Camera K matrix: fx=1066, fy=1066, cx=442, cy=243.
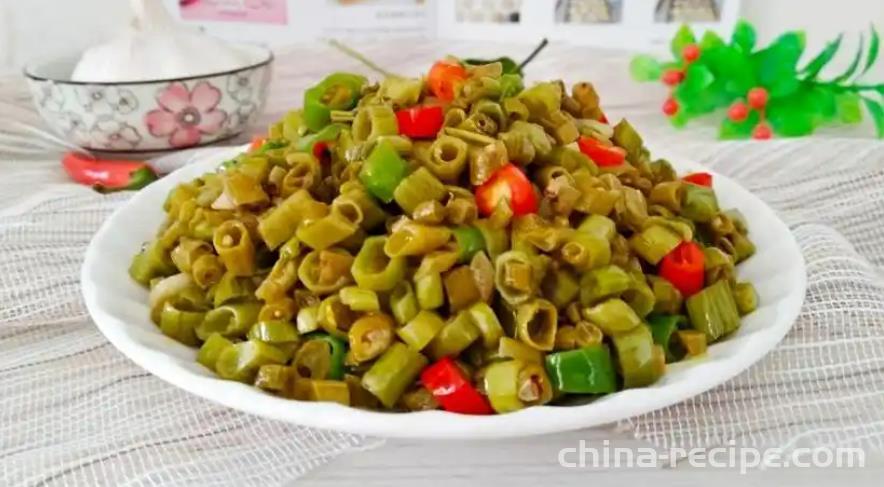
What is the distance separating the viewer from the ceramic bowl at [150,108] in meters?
1.18

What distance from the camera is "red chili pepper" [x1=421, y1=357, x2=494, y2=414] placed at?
2.02ft

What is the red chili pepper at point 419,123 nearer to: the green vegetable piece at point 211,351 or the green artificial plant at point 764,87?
the green vegetable piece at point 211,351

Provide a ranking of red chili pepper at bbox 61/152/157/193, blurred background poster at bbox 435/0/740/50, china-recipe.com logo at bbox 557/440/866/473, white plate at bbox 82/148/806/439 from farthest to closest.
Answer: blurred background poster at bbox 435/0/740/50 < red chili pepper at bbox 61/152/157/193 < china-recipe.com logo at bbox 557/440/866/473 < white plate at bbox 82/148/806/439

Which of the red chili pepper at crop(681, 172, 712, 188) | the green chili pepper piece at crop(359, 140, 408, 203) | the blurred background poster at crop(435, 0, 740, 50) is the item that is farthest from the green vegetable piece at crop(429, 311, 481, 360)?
the blurred background poster at crop(435, 0, 740, 50)

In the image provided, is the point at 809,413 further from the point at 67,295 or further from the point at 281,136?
the point at 67,295

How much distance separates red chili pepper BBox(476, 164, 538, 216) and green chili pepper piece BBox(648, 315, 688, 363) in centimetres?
11

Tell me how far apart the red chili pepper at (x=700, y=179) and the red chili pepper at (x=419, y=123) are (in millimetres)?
245

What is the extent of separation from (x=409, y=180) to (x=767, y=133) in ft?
2.59

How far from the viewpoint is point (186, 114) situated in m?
1.21

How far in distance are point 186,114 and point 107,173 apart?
0.11 m

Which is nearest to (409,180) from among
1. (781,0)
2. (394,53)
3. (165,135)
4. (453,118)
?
(453,118)

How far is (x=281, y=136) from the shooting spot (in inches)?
33.8

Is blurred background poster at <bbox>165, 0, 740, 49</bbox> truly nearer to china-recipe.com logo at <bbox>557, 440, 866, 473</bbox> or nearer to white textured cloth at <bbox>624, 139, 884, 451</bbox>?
white textured cloth at <bbox>624, 139, 884, 451</bbox>

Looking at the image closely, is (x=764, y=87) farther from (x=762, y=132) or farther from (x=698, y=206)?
(x=698, y=206)
